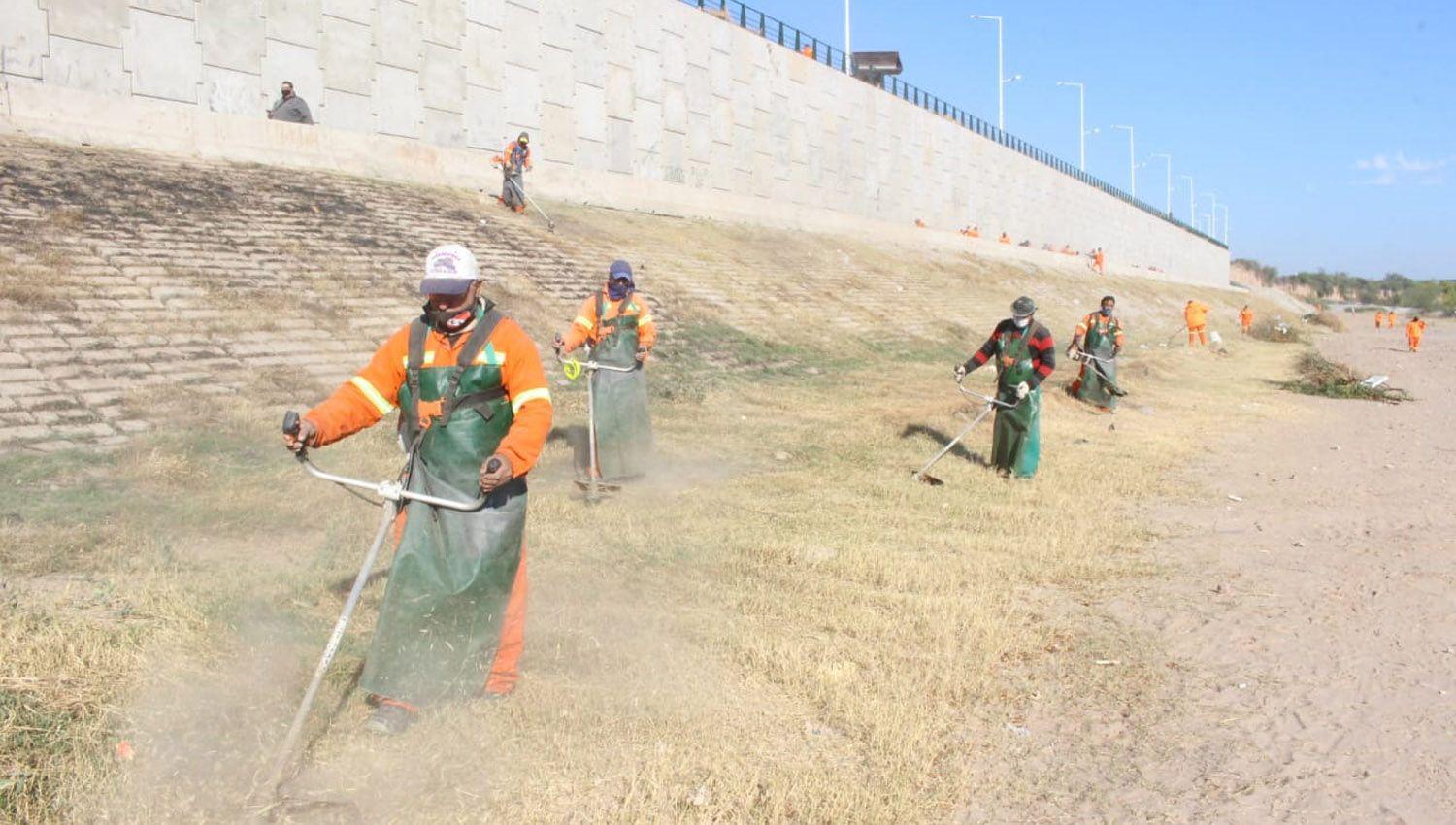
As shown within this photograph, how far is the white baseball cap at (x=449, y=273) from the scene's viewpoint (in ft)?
14.2

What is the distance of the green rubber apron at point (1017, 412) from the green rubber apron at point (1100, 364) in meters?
5.97

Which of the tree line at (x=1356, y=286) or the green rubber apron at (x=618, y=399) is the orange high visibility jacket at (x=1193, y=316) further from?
the tree line at (x=1356, y=286)

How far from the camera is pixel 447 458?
4508 mm

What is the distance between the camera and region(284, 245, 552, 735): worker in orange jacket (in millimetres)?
4430

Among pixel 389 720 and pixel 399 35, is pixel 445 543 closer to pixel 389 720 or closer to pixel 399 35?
pixel 389 720

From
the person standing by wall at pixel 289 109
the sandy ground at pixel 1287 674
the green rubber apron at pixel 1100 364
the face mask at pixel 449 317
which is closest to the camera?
the sandy ground at pixel 1287 674

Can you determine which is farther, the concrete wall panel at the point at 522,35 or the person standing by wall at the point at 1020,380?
the concrete wall panel at the point at 522,35

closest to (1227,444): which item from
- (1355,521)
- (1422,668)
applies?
(1355,521)

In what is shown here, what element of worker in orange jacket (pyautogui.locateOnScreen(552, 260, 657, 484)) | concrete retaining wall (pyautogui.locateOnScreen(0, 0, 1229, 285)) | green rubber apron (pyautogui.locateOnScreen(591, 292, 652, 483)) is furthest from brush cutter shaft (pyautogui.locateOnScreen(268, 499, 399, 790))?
concrete retaining wall (pyautogui.locateOnScreen(0, 0, 1229, 285))

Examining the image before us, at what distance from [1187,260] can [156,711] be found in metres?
110

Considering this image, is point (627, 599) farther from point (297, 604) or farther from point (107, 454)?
point (107, 454)

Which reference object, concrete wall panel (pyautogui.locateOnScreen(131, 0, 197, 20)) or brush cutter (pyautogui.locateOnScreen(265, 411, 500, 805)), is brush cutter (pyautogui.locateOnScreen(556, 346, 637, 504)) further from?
concrete wall panel (pyautogui.locateOnScreen(131, 0, 197, 20))

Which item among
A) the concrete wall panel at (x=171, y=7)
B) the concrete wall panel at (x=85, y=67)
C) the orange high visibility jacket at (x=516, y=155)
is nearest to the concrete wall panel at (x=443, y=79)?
the orange high visibility jacket at (x=516, y=155)

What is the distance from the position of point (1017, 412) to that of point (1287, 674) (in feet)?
17.0
